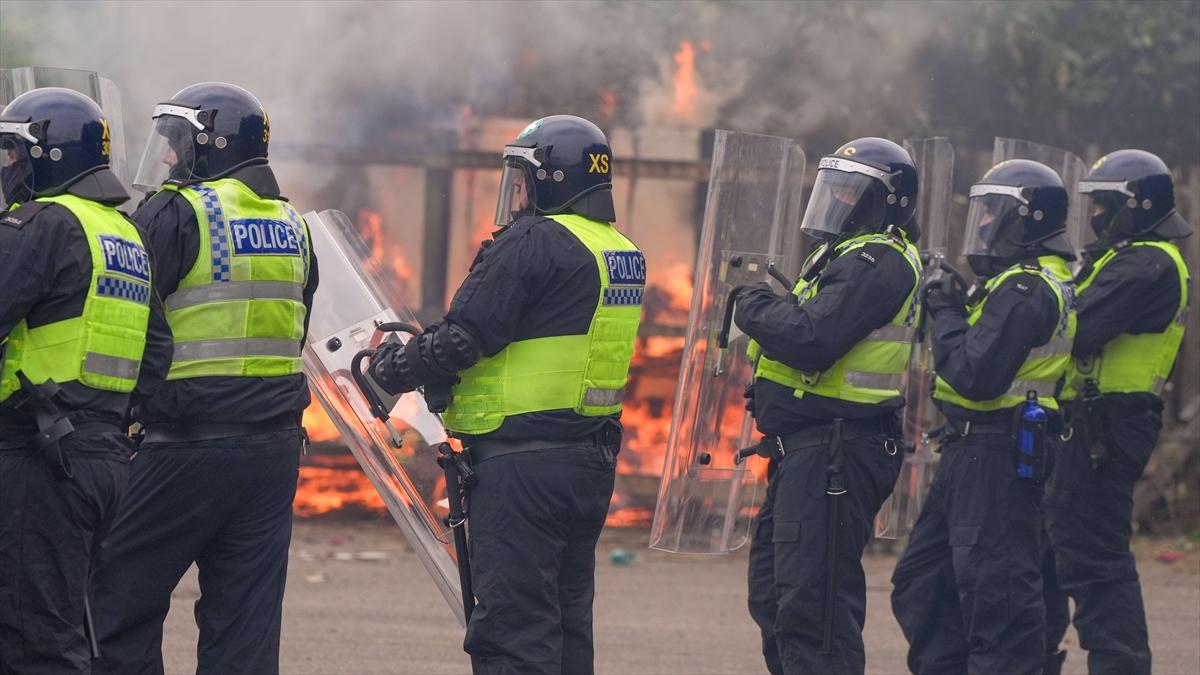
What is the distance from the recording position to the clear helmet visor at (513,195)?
5.11 metres

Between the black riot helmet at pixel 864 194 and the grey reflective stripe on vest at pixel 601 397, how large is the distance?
1066mm

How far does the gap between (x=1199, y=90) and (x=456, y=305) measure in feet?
25.5

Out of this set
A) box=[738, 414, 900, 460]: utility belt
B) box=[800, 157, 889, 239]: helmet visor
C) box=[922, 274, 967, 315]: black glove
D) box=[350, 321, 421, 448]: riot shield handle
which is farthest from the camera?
box=[922, 274, 967, 315]: black glove

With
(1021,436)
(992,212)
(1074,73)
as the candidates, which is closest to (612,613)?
(1021,436)

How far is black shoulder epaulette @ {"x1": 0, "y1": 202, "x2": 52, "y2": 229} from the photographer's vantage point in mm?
4227

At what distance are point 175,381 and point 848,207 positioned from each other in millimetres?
2333

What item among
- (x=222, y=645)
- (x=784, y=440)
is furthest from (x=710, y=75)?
(x=222, y=645)

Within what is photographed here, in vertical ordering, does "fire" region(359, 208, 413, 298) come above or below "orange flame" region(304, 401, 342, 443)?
above

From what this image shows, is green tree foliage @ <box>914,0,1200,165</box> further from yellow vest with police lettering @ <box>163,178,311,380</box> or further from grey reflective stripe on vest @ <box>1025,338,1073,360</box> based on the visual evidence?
yellow vest with police lettering @ <box>163,178,311,380</box>

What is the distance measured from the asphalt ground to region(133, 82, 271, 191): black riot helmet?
2506mm

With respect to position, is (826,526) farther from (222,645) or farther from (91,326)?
(91,326)

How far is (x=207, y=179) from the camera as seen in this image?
15.9 feet

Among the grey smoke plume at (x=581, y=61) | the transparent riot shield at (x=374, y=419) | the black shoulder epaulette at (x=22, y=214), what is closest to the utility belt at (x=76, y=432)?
the black shoulder epaulette at (x=22, y=214)

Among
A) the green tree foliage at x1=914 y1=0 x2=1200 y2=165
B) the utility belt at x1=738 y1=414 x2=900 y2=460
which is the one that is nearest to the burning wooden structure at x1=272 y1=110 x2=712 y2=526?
the green tree foliage at x1=914 y1=0 x2=1200 y2=165
